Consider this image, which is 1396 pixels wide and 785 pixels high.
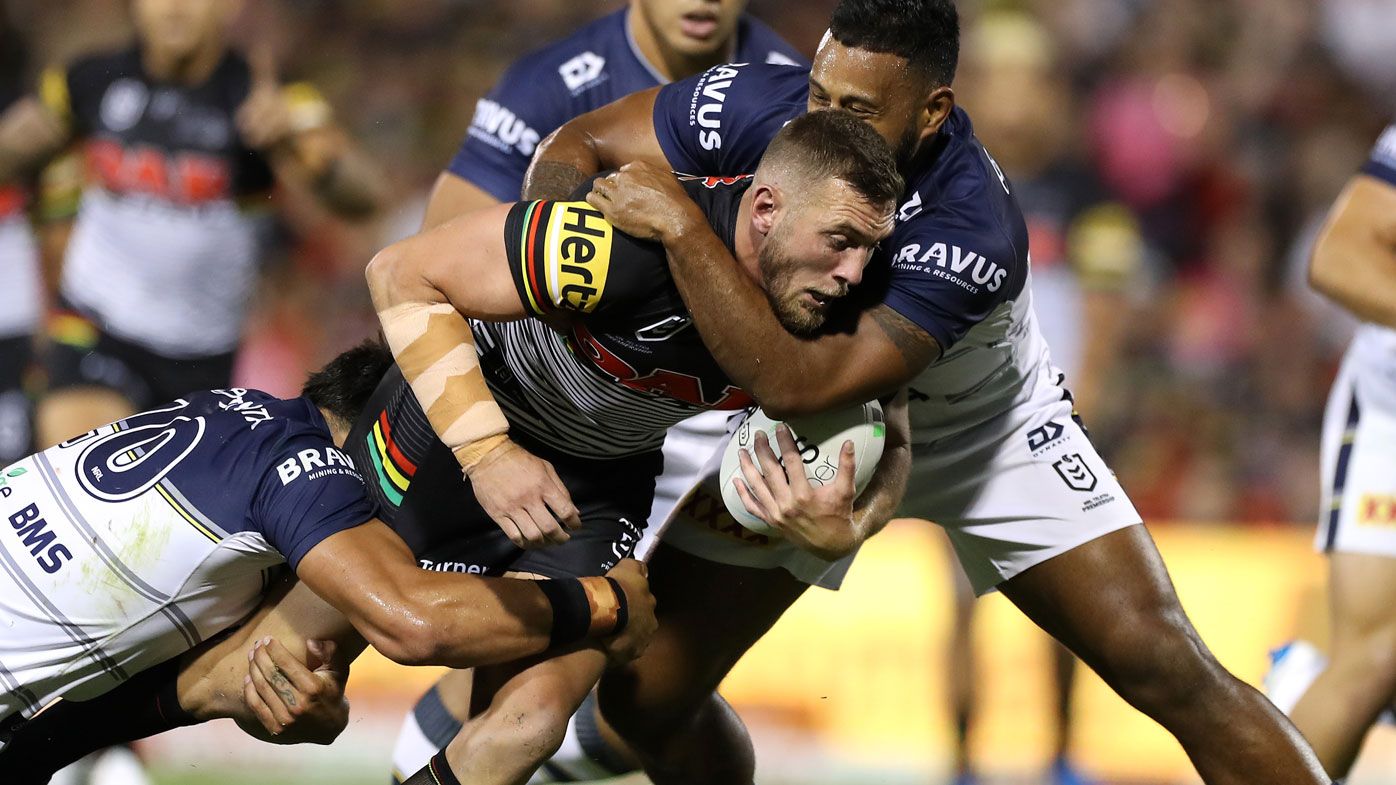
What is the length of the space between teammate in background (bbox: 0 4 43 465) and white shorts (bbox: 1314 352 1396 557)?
543 centimetres

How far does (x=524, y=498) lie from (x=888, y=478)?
1.02 metres

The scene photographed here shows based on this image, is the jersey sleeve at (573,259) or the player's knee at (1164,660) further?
the player's knee at (1164,660)

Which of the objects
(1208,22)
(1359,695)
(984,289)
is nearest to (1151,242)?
(1208,22)

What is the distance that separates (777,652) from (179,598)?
440 cm

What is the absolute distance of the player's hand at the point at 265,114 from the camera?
293 inches

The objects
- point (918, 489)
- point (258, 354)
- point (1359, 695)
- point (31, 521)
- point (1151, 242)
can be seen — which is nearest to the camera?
point (31, 521)

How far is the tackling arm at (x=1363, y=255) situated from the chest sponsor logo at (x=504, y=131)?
2647mm

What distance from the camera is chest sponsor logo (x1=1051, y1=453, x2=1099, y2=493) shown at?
4879 millimetres

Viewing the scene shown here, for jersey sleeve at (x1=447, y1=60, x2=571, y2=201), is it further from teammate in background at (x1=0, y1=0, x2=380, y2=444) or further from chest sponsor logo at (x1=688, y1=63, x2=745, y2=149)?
teammate in background at (x1=0, y1=0, x2=380, y2=444)

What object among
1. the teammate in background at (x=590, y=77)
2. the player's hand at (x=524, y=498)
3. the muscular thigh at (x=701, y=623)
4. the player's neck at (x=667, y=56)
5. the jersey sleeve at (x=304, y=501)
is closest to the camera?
the player's hand at (x=524, y=498)

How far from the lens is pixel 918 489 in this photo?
16.5 feet

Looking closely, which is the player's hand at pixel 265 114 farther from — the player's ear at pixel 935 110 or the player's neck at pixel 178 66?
the player's ear at pixel 935 110

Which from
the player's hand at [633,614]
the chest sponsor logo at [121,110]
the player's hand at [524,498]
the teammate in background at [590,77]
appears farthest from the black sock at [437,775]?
the chest sponsor logo at [121,110]

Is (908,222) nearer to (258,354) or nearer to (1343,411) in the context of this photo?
(1343,411)
